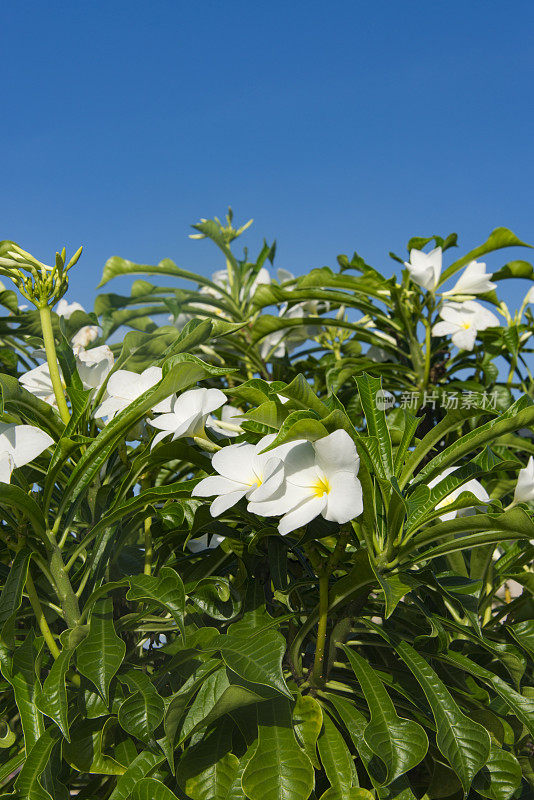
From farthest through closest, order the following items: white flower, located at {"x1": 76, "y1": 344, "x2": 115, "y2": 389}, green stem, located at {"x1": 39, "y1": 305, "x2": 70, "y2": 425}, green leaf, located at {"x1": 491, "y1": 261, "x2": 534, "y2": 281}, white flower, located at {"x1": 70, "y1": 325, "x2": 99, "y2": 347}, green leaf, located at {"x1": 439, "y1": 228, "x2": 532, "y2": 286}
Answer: green leaf, located at {"x1": 491, "y1": 261, "x2": 534, "y2": 281}
green leaf, located at {"x1": 439, "y1": 228, "x2": 532, "y2": 286}
white flower, located at {"x1": 70, "y1": 325, "x2": 99, "y2": 347}
white flower, located at {"x1": 76, "y1": 344, "x2": 115, "y2": 389}
green stem, located at {"x1": 39, "y1": 305, "x2": 70, "y2": 425}

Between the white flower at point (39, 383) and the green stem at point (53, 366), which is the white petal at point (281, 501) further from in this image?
the white flower at point (39, 383)

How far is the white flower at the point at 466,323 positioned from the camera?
82.0 inches

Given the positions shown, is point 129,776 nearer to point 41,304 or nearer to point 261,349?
point 41,304

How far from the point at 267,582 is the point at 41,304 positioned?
67cm

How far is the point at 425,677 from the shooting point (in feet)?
3.26

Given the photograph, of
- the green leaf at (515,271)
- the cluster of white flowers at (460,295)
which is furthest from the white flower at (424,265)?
the green leaf at (515,271)

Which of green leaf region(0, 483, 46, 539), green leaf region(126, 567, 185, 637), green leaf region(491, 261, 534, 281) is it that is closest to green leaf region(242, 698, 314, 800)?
green leaf region(126, 567, 185, 637)

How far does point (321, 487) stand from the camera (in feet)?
3.08

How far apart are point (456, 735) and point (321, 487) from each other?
0.39 meters

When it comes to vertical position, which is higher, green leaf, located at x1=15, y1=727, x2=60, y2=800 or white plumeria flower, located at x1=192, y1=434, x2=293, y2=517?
white plumeria flower, located at x1=192, y1=434, x2=293, y2=517

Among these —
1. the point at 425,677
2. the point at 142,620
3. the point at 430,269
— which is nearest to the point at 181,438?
the point at 142,620

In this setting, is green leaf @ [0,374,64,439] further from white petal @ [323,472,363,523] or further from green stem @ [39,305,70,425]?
white petal @ [323,472,363,523]

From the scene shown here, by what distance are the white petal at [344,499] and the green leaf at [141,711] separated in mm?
353

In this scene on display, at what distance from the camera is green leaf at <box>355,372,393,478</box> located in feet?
3.63
